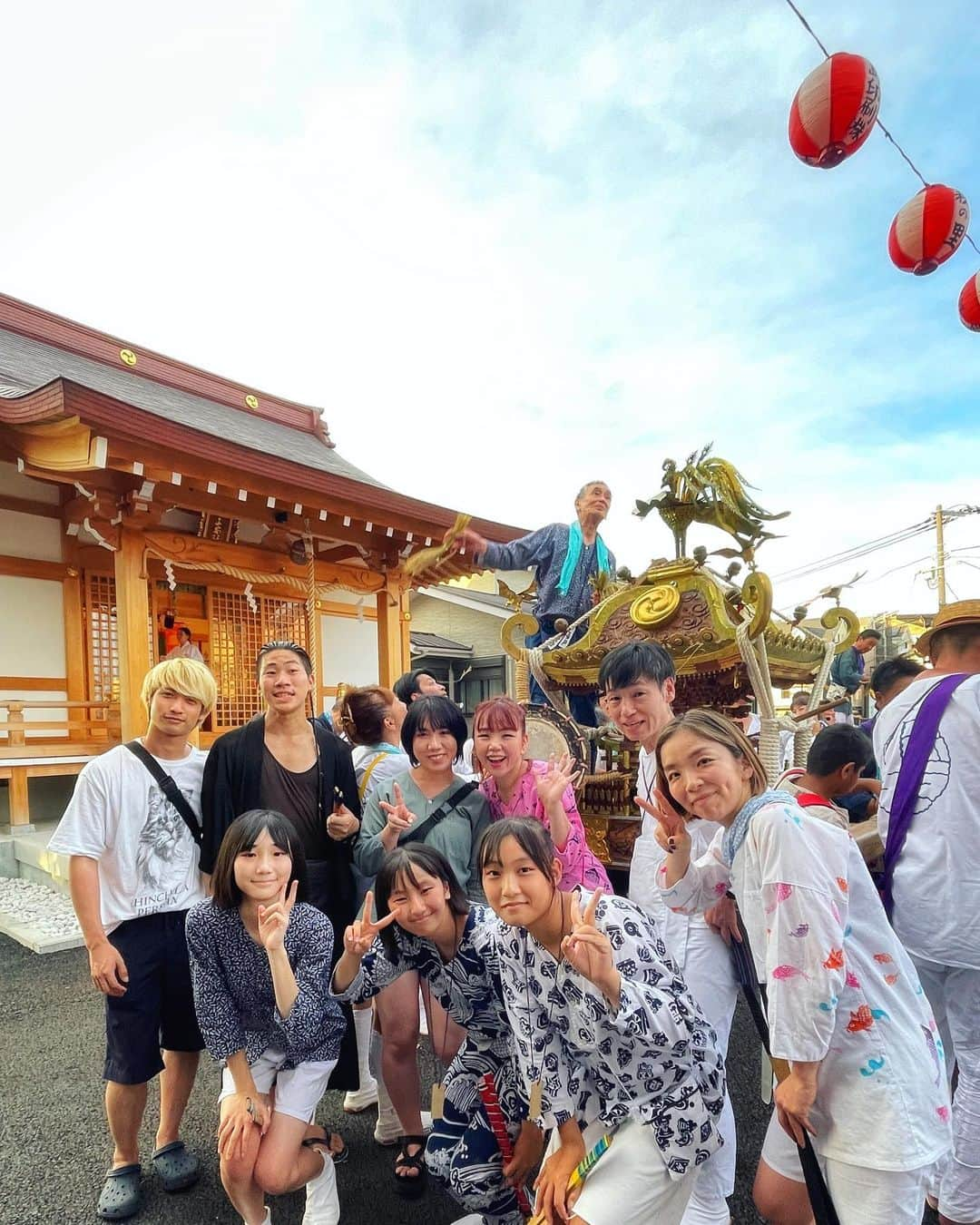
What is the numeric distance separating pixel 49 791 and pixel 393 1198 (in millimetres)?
6924

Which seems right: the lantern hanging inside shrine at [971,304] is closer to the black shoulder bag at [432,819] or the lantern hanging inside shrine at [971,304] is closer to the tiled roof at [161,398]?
the tiled roof at [161,398]

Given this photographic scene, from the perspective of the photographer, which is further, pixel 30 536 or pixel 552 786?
pixel 30 536

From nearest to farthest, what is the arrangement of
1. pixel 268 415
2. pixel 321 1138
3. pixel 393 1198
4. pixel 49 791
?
pixel 321 1138 < pixel 393 1198 < pixel 49 791 < pixel 268 415

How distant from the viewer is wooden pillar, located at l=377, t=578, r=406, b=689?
9016mm

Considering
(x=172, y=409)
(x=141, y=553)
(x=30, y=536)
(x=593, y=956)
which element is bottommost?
(x=593, y=956)

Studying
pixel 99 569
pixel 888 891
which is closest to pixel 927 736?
pixel 888 891

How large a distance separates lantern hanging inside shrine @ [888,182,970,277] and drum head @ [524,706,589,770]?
441cm

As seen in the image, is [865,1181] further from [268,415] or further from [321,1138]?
[268,415]

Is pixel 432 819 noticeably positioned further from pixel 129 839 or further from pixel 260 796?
pixel 129 839

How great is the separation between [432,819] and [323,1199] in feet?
3.60

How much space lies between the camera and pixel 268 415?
12.4m

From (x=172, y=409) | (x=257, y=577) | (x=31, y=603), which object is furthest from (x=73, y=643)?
(x=172, y=409)

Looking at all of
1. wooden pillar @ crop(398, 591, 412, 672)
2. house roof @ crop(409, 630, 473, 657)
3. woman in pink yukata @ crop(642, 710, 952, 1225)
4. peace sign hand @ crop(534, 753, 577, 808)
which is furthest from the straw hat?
house roof @ crop(409, 630, 473, 657)

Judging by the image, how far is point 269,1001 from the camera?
2125 millimetres
